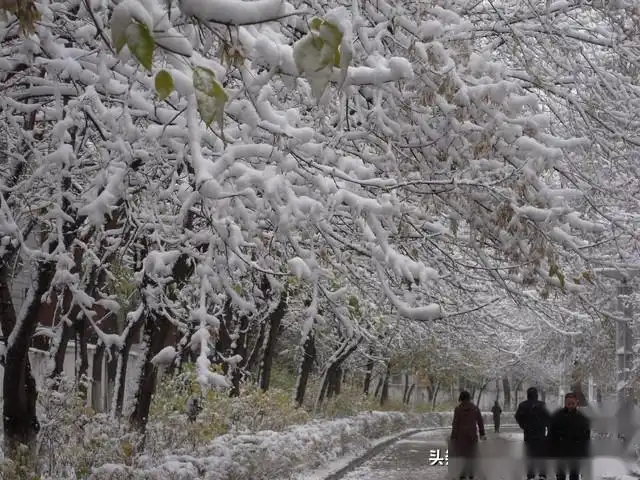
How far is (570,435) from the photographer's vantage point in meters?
12.3

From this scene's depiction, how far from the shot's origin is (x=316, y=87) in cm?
269

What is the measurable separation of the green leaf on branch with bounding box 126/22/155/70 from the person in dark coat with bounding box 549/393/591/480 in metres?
10.8

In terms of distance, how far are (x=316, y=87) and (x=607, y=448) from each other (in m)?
15.7

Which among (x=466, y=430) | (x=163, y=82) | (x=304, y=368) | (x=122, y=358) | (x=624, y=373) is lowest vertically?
Answer: (x=466, y=430)

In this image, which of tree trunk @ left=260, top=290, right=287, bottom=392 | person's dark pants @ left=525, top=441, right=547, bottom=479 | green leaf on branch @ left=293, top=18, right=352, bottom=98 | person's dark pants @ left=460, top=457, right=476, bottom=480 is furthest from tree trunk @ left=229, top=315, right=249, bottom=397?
green leaf on branch @ left=293, top=18, right=352, bottom=98

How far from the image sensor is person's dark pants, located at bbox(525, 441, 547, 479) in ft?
44.1

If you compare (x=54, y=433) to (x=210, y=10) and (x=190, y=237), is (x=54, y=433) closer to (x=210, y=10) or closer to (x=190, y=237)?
(x=190, y=237)

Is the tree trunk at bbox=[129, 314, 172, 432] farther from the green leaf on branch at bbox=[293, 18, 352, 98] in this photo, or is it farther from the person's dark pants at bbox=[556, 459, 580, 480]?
the green leaf on branch at bbox=[293, 18, 352, 98]

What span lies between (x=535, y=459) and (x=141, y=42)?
12.5m

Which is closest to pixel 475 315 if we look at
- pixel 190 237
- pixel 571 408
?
pixel 571 408

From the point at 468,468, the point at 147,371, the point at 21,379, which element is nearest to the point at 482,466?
the point at 468,468

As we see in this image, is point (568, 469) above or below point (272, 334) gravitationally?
below

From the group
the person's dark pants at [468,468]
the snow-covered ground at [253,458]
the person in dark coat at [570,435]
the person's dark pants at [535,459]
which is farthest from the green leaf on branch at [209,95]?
the person's dark pants at [468,468]

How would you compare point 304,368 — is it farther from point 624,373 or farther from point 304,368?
point 624,373
